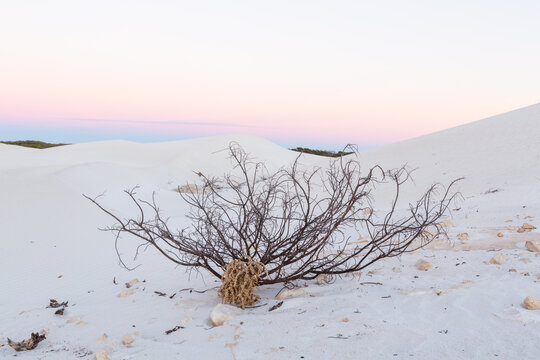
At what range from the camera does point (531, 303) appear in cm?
252

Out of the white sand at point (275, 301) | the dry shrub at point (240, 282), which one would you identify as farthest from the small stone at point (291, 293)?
the dry shrub at point (240, 282)

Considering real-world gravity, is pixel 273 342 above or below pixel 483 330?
below

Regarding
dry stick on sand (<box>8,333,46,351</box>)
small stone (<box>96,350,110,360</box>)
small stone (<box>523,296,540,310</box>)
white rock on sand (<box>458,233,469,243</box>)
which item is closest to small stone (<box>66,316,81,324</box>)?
dry stick on sand (<box>8,333,46,351</box>)

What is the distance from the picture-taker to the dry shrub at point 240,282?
3.32 metres

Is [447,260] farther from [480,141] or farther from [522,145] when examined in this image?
[480,141]

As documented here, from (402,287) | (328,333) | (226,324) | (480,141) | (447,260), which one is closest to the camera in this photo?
(328,333)

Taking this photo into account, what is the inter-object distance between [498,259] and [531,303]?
51.8 inches

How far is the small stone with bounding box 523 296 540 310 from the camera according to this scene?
2.51 m

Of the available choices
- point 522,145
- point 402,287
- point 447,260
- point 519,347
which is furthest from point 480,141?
point 519,347

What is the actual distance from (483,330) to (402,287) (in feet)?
3.34

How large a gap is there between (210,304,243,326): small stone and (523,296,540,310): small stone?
1.90 m

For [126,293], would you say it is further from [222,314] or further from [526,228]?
[526,228]

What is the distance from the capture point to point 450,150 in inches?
576

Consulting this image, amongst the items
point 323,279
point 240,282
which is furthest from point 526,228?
point 240,282
